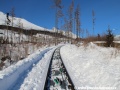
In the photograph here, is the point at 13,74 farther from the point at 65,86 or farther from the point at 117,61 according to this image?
the point at 117,61

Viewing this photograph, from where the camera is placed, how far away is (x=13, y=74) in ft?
28.1

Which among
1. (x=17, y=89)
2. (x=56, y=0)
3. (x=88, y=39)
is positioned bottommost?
(x=17, y=89)

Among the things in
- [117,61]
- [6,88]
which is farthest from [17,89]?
[117,61]

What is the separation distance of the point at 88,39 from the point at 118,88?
67.5ft

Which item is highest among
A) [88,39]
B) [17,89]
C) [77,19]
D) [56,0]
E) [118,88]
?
[56,0]

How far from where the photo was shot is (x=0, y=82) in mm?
6656

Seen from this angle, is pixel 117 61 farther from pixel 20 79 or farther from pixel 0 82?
pixel 0 82

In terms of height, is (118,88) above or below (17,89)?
above

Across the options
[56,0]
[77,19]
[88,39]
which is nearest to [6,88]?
[88,39]

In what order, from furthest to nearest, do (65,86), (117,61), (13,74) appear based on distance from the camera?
(117,61) → (13,74) → (65,86)

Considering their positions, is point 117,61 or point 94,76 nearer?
point 94,76

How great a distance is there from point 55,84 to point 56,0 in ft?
144

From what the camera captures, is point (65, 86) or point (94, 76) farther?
point (94, 76)

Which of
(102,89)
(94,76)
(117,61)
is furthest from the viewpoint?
(117,61)
